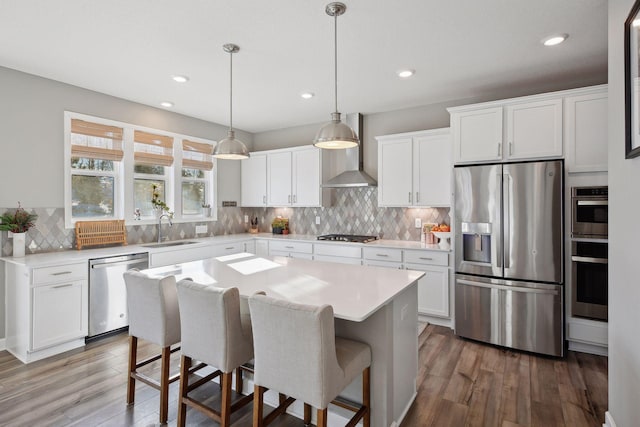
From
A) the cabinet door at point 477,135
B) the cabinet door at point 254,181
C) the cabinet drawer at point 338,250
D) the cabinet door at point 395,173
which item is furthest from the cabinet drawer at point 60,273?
the cabinet door at point 477,135

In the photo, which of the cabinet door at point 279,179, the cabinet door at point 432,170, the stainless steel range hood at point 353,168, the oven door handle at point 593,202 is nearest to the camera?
the oven door handle at point 593,202

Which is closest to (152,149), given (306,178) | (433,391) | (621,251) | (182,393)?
(306,178)

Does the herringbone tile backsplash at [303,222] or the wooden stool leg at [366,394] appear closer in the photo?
the wooden stool leg at [366,394]

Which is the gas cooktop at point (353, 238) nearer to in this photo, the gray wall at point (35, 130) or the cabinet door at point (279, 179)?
the cabinet door at point (279, 179)

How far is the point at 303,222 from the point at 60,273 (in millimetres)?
3306

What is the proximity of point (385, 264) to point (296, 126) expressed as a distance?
9.19ft

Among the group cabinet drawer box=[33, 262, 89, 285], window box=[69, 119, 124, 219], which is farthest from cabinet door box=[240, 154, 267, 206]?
cabinet drawer box=[33, 262, 89, 285]

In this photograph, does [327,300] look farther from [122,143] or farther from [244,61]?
[122,143]

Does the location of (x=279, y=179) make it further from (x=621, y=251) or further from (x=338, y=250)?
(x=621, y=251)

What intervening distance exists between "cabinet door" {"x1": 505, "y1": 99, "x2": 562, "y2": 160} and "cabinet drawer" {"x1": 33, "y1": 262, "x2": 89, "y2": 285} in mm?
4307

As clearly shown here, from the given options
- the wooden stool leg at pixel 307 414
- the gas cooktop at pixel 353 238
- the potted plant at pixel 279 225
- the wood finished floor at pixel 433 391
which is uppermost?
the potted plant at pixel 279 225

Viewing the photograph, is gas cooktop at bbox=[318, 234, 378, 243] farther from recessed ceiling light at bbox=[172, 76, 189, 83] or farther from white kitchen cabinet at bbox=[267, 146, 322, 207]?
recessed ceiling light at bbox=[172, 76, 189, 83]

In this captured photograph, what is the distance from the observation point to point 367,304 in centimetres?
171

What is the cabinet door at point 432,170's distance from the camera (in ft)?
12.9
